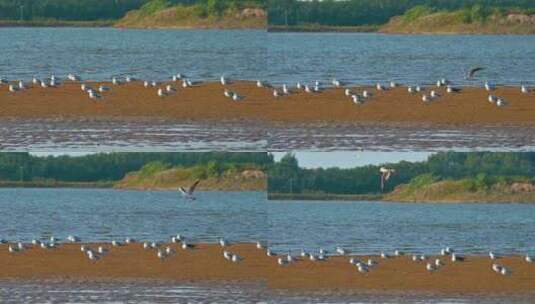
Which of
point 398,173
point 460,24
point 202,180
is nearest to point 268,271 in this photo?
point 202,180

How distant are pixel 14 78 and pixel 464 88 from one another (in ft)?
25.3

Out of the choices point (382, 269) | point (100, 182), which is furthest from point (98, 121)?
point (100, 182)

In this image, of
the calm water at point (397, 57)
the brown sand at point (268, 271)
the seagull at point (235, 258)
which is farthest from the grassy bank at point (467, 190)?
the seagull at point (235, 258)

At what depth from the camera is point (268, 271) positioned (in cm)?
2838

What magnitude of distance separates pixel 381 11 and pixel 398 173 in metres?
4.91

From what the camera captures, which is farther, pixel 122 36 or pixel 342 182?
pixel 122 36

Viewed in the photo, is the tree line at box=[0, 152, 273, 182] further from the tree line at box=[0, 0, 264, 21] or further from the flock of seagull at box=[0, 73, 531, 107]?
the flock of seagull at box=[0, 73, 531, 107]

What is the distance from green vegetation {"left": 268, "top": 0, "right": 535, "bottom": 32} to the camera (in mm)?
39344

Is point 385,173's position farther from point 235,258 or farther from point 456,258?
point 235,258

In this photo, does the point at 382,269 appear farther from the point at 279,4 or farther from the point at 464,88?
the point at 279,4

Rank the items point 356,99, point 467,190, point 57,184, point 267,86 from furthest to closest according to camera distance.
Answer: point 57,184, point 467,190, point 267,86, point 356,99

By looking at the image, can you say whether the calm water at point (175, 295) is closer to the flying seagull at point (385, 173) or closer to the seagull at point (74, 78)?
the seagull at point (74, 78)

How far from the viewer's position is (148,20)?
41.3m

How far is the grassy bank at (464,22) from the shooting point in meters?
39.4
